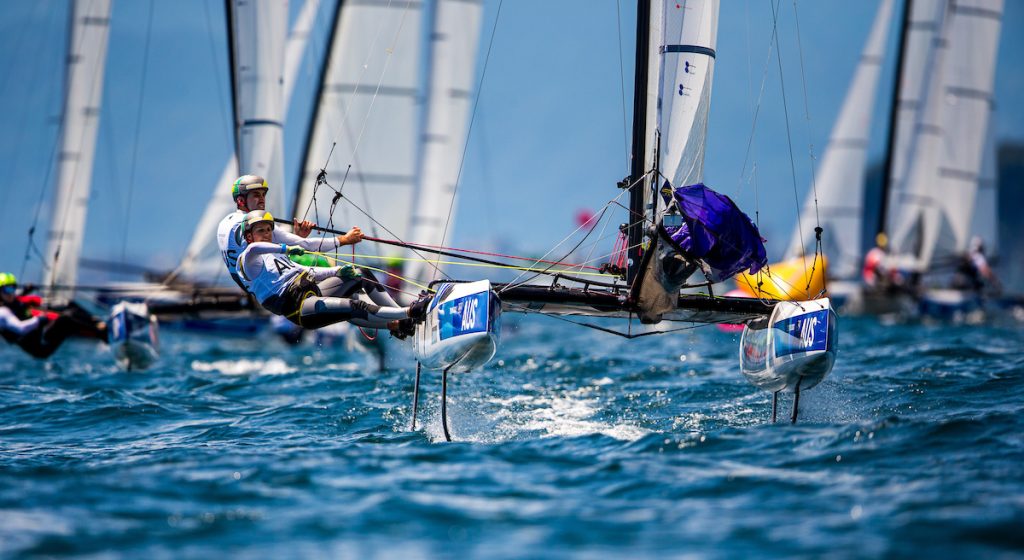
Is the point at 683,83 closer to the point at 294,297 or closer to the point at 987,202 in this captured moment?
the point at 294,297

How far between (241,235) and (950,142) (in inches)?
757

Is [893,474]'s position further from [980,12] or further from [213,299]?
[980,12]

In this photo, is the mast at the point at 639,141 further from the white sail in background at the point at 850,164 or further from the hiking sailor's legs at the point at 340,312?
the white sail in background at the point at 850,164

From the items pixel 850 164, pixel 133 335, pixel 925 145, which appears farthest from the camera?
pixel 850 164

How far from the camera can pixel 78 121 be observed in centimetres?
1659

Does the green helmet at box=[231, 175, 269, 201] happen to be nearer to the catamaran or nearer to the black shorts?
the catamaran

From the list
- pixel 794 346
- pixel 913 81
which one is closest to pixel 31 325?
pixel 794 346

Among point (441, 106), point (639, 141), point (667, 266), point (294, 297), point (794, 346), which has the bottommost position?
point (794, 346)

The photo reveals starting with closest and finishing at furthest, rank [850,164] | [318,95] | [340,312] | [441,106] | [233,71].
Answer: [340,312] < [233,71] < [318,95] < [441,106] < [850,164]

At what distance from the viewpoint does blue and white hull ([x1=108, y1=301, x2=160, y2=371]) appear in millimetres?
10797

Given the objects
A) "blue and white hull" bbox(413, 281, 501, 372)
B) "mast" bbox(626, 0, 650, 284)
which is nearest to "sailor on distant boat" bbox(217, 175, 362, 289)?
"blue and white hull" bbox(413, 281, 501, 372)

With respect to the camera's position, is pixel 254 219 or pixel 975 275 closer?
pixel 254 219

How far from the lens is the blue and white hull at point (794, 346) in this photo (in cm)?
709

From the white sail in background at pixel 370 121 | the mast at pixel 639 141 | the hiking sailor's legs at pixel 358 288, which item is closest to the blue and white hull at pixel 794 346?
the mast at pixel 639 141
